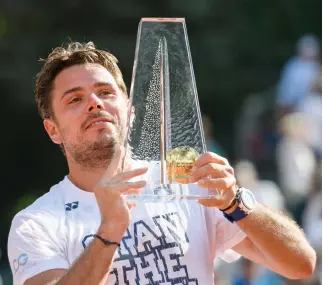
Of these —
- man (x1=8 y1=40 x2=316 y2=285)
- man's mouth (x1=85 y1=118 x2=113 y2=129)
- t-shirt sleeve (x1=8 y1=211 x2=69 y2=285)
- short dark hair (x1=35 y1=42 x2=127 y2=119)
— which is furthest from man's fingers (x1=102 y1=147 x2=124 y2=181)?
short dark hair (x1=35 y1=42 x2=127 y2=119)

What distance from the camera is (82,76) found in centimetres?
373

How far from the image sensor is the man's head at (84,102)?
3.53m

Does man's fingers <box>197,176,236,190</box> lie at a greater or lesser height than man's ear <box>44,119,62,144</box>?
lesser

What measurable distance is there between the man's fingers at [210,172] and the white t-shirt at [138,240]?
0.53 meters

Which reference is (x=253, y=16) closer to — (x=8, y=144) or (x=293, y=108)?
(x=293, y=108)

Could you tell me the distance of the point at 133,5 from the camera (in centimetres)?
1188

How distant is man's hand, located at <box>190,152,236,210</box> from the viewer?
2977 millimetres

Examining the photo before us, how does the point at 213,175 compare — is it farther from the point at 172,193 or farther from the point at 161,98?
the point at 161,98

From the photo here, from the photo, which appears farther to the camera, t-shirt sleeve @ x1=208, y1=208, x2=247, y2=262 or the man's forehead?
the man's forehead

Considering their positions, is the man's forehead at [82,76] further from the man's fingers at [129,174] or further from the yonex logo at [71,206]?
the man's fingers at [129,174]

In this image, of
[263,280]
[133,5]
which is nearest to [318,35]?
[133,5]

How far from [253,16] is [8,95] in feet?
10.4

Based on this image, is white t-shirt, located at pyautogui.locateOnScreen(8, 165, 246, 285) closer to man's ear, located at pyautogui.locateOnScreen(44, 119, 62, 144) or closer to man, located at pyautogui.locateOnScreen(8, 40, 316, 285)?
man, located at pyautogui.locateOnScreen(8, 40, 316, 285)

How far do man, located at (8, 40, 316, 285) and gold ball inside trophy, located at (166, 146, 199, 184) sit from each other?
89 millimetres
